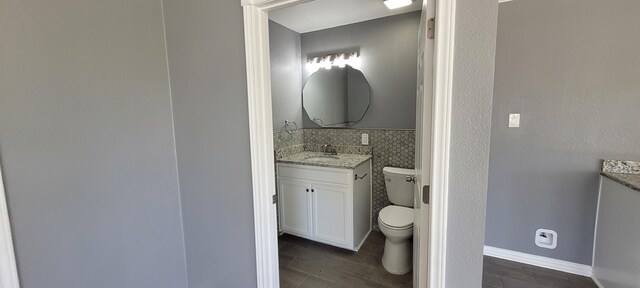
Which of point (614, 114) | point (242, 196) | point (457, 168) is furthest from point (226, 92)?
point (614, 114)

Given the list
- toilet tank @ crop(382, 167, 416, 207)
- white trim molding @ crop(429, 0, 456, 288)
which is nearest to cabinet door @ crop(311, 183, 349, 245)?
toilet tank @ crop(382, 167, 416, 207)

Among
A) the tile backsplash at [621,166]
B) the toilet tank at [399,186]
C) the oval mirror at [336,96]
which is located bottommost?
the toilet tank at [399,186]

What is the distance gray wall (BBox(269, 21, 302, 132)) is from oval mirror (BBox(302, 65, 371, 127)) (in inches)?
5.5

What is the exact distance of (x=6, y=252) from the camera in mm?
941

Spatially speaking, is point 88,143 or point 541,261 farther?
point 541,261

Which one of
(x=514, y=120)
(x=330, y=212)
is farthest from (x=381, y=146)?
(x=514, y=120)

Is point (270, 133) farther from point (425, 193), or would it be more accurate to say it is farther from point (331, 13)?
point (331, 13)

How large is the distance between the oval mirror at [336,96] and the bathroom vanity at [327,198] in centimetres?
50

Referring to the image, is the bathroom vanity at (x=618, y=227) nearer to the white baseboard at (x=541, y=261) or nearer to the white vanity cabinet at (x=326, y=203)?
the white baseboard at (x=541, y=261)

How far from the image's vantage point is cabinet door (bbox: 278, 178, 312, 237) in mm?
2446

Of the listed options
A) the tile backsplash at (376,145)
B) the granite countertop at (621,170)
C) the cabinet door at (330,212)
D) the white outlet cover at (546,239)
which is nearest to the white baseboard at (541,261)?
the white outlet cover at (546,239)

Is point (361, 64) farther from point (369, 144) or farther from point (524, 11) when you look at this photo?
point (524, 11)

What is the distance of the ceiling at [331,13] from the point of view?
222cm

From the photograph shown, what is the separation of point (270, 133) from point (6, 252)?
1066 millimetres
